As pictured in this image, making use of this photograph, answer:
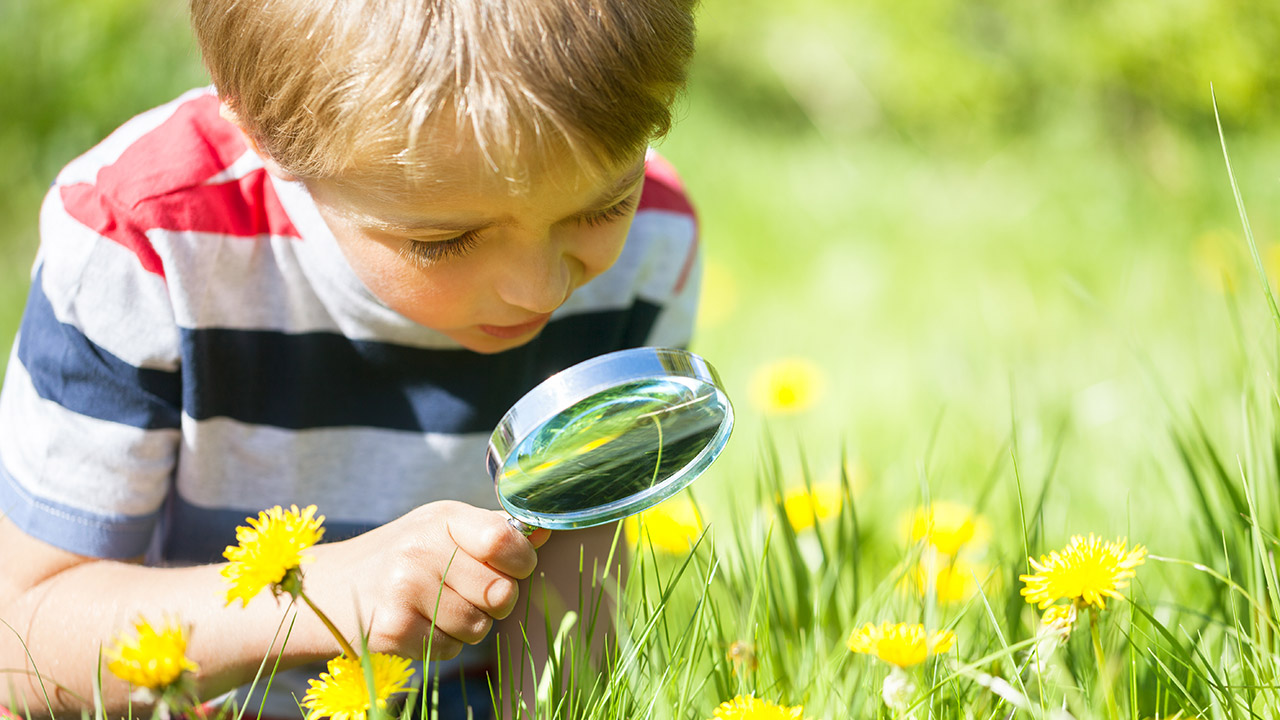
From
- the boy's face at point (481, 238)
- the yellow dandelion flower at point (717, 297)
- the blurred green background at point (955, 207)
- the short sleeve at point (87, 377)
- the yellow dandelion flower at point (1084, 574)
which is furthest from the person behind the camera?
the yellow dandelion flower at point (717, 297)

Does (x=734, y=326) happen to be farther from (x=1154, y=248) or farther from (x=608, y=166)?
(x=608, y=166)

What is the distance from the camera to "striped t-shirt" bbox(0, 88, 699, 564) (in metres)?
1.26

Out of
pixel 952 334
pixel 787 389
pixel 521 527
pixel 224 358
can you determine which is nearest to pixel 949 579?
pixel 521 527

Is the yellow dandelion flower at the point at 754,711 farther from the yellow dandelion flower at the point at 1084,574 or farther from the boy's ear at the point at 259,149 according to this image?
the boy's ear at the point at 259,149

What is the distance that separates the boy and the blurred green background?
73 cm

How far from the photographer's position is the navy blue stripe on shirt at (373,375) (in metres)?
1.37

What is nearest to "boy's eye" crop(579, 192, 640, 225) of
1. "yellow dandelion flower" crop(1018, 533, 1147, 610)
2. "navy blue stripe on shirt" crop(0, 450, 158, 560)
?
"yellow dandelion flower" crop(1018, 533, 1147, 610)

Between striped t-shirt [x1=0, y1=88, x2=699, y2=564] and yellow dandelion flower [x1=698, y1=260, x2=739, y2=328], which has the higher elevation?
striped t-shirt [x1=0, y1=88, x2=699, y2=564]

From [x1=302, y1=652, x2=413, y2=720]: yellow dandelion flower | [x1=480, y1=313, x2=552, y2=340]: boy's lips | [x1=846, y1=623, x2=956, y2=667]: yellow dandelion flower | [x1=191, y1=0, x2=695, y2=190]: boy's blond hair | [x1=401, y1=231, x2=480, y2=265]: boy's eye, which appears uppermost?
[x1=191, y1=0, x2=695, y2=190]: boy's blond hair

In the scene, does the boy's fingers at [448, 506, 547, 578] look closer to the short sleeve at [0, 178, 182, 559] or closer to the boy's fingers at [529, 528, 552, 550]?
the boy's fingers at [529, 528, 552, 550]

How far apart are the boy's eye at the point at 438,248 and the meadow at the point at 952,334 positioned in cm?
38

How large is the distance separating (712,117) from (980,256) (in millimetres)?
1355

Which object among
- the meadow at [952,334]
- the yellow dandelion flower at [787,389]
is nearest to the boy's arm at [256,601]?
the meadow at [952,334]

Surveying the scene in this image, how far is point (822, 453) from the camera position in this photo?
2264 millimetres
